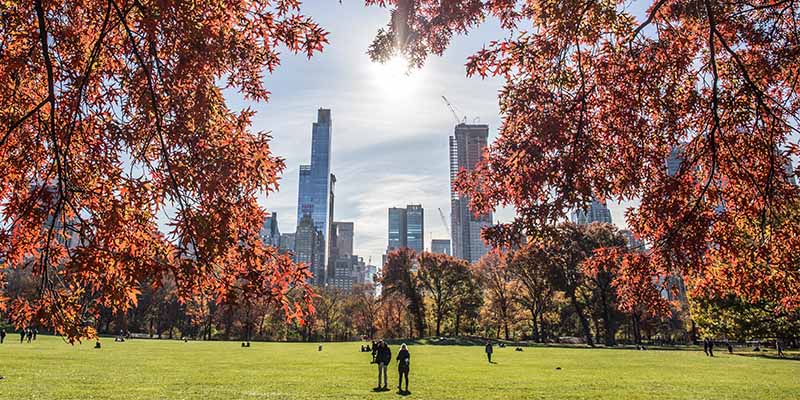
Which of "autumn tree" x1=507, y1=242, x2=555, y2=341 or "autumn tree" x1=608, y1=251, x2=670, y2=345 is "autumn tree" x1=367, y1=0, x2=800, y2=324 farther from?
"autumn tree" x1=507, y1=242, x2=555, y2=341

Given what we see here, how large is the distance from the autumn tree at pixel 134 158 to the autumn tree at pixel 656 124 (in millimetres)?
2357

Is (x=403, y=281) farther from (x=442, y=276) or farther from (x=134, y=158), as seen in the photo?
(x=134, y=158)

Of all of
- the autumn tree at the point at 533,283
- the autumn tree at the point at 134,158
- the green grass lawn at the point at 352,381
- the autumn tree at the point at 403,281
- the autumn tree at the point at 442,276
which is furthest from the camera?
the autumn tree at the point at 442,276

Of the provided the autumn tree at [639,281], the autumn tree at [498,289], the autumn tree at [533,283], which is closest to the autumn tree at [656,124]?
the autumn tree at [639,281]

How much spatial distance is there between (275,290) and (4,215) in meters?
3.32

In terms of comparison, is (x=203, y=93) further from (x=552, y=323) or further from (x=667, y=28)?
(x=552, y=323)

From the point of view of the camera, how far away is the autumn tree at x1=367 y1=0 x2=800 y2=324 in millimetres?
5895

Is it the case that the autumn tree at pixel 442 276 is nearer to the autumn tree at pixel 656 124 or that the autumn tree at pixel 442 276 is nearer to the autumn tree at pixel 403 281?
the autumn tree at pixel 403 281

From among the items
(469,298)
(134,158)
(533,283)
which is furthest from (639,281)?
(469,298)

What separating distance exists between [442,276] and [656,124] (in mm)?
62102

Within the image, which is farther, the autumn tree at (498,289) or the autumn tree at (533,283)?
the autumn tree at (498,289)

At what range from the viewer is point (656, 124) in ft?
23.8

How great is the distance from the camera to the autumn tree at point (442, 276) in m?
67.8

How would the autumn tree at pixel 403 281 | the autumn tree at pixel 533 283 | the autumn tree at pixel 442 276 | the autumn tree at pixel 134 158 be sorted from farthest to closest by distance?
the autumn tree at pixel 442 276 → the autumn tree at pixel 403 281 → the autumn tree at pixel 533 283 → the autumn tree at pixel 134 158
